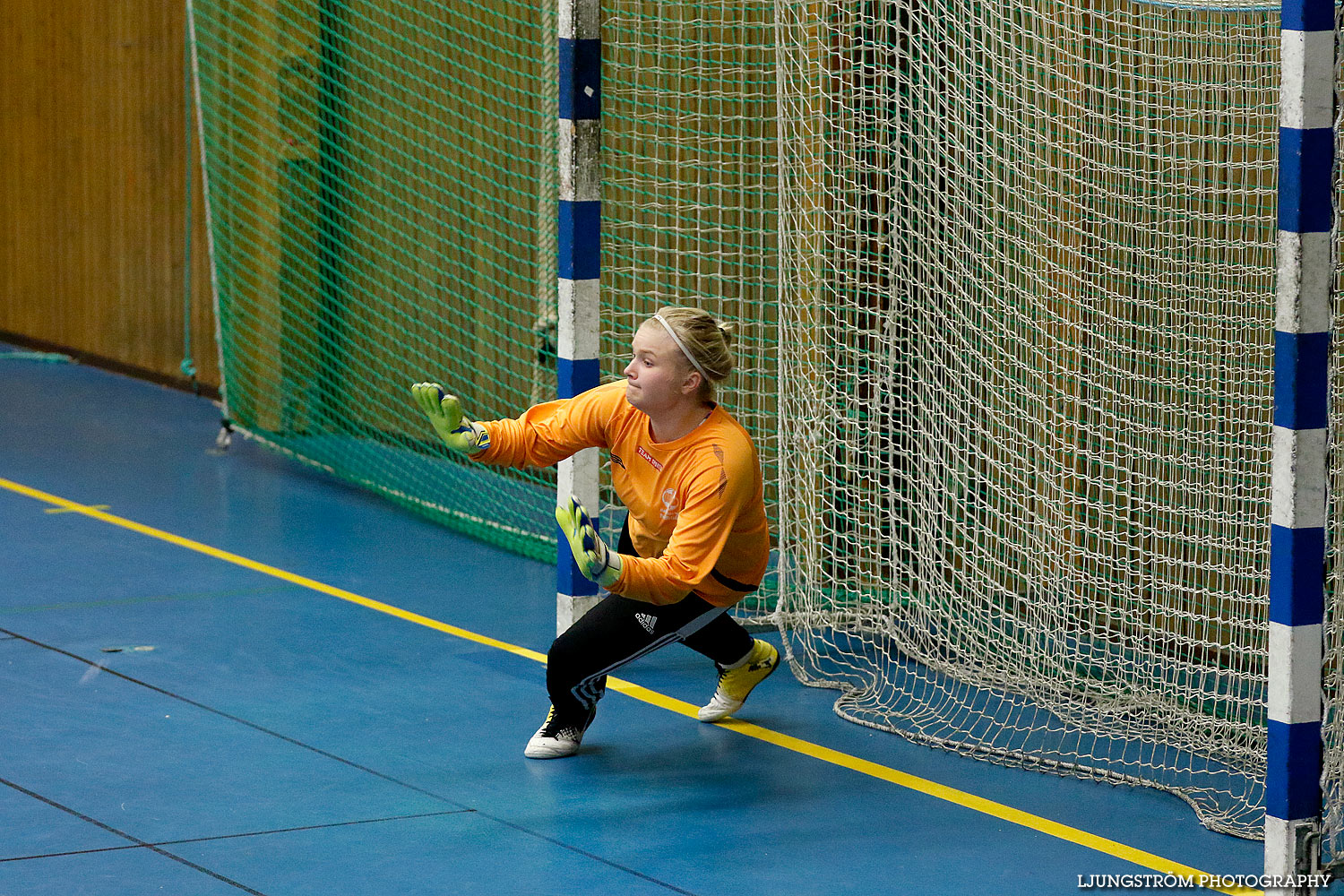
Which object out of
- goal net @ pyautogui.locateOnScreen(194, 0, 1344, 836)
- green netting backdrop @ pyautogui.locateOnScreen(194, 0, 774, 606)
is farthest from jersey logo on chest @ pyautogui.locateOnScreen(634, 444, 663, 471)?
green netting backdrop @ pyautogui.locateOnScreen(194, 0, 774, 606)

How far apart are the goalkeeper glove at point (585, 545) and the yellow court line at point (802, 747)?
1.15 metres

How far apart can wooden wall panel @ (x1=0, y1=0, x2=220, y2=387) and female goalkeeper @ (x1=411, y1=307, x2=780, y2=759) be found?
643 centimetres

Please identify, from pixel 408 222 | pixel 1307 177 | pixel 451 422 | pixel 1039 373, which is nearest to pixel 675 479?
pixel 451 422

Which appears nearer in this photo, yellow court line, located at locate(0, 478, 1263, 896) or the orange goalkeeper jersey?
yellow court line, located at locate(0, 478, 1263, 896)

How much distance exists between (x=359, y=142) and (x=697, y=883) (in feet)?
20.4

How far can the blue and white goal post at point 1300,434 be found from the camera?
383cm

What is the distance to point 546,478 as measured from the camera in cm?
860

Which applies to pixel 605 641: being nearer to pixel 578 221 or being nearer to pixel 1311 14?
pixel 578 221

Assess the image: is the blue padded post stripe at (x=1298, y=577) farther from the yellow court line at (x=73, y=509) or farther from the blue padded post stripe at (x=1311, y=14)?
the yellow court line at (x=73, y=509)

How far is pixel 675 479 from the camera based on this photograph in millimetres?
5051

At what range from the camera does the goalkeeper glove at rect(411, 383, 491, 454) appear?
497cm

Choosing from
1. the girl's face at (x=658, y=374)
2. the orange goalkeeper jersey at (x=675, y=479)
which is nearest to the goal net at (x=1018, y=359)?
the orange goalkeeper jersey at (x=675, y=479)

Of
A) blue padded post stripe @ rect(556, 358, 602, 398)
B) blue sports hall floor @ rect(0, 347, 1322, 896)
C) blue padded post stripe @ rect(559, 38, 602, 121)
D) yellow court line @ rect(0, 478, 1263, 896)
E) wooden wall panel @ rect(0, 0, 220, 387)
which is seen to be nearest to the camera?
blue sports hall floor @ rect(0, 347, 1322, 896)

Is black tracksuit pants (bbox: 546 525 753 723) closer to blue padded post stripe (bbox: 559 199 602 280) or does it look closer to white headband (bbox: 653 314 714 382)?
white headband (bbox: 653 314 714 382)
